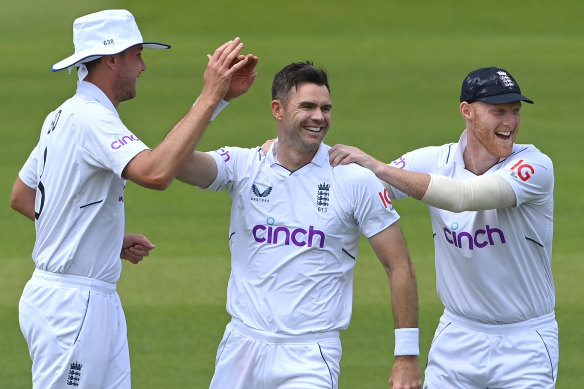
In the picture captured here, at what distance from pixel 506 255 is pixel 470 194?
449mm

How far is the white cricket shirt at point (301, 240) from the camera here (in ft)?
21.7

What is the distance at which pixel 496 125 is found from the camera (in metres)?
6.96

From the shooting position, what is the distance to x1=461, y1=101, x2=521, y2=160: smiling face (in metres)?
6.95

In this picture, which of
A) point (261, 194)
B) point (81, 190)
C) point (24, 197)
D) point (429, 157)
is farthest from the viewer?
point (429, 157)

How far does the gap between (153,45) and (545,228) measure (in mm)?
2357

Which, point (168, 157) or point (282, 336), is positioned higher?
point (168, 157)

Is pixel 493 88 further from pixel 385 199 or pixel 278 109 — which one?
pixel 278 109

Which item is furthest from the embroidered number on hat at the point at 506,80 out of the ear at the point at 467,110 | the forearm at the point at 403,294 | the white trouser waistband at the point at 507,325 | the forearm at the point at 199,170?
the forearm at the point at 199,170

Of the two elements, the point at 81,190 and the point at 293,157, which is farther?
the point at 293,157

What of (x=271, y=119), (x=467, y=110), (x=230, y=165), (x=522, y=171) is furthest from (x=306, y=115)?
(x=271, y=119)

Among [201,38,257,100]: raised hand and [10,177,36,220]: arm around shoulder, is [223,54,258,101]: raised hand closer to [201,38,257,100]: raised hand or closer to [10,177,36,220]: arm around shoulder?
[201,38,257,100]: raised hand

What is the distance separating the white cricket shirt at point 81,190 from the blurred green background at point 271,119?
145 inches

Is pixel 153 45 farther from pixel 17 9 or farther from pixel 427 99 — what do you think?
pixel 17 9

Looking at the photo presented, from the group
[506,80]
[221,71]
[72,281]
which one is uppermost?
[506,80]
